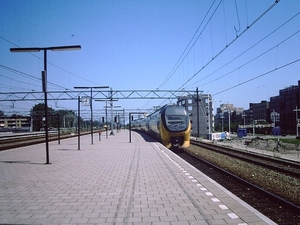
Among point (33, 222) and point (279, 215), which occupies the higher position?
point (33, 222)

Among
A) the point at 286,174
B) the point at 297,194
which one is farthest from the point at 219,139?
the point at 297,194

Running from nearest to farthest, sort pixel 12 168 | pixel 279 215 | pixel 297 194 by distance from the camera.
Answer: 1. pixel 279 215
2. pixel 297 194
3. pixel 12 168

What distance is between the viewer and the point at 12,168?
11.8 m

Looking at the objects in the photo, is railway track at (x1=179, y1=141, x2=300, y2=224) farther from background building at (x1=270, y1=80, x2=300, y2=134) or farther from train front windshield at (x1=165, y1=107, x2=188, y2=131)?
background building at (x1=270, y1=80, x2=300, y2=134)

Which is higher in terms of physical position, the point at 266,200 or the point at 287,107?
the point at 287,107

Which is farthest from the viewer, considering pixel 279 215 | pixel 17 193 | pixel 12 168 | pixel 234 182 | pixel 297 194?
pixel 12 168

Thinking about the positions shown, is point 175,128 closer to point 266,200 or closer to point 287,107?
point 266,200

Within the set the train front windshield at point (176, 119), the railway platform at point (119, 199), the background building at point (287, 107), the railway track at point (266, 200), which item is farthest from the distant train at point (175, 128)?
the background building at point (287, 107)

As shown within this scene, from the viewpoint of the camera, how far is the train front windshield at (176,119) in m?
23.3

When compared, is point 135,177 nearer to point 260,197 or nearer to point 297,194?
point 260,197

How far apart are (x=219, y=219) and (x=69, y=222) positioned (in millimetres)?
2774

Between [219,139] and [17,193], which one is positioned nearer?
[17,193]

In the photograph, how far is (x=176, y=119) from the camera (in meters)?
23.6

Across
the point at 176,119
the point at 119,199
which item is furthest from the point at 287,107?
the point at 119,199
